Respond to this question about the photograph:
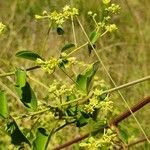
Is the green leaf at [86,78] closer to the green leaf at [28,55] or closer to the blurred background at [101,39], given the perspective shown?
the green leaf at [28,55]

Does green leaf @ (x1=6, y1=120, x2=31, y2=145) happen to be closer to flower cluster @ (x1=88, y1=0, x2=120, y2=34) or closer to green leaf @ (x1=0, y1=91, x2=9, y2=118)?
green leaf @ (x1=0, y1=91, x2=9, y2=118)

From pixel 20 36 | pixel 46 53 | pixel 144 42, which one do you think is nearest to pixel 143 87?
pixel 144 42

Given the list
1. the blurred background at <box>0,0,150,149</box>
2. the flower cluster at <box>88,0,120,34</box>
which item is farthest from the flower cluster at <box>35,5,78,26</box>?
the blurred background at <box>0,0,150,149</box>

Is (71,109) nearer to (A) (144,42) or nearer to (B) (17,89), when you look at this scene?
(B) (17,89)

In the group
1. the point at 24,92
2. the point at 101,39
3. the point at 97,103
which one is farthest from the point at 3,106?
the point at 101,39

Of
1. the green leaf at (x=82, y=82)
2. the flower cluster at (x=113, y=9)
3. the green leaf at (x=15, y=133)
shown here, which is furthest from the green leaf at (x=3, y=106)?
the flower cluster at (x=113, y=9)

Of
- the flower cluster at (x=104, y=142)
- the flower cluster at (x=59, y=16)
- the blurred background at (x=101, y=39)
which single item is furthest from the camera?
the blurred background at (x=101, y=39)
